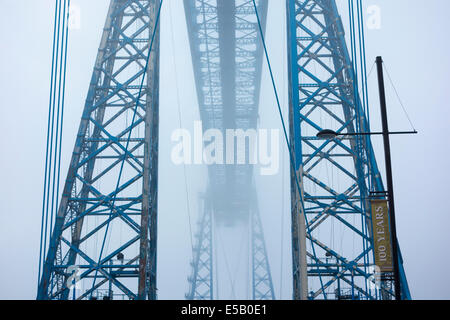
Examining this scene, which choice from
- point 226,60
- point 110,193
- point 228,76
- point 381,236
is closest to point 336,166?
point 381,236

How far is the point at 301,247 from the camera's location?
1947 cm

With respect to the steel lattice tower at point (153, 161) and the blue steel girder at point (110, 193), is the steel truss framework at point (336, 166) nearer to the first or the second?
the steel lattice tower at point (153, 161)

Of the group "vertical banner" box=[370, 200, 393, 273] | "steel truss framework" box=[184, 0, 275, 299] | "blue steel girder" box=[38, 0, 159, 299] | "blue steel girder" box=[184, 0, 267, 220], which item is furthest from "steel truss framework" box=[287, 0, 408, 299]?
"steel truss framework" box=[184, 0, 275, 299]

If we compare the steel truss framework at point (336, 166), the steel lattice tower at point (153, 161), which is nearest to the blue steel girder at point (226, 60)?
the steel lattice tower at point (153, 161)

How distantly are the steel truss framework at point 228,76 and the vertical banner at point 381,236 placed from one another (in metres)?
18.6

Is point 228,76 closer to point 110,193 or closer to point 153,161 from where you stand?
point 153,161

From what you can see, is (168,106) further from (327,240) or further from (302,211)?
(302,211)

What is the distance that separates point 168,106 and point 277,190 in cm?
1472

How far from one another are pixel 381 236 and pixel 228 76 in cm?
2496

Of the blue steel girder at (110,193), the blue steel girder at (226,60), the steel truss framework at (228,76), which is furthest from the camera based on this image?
the steel truss framework at (228,76)

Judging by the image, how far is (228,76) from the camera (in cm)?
3991

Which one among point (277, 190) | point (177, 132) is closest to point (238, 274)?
point (277, 190)

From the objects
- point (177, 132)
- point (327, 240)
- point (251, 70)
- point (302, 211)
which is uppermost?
point (251, 70)

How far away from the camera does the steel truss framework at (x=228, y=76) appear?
109 feet
